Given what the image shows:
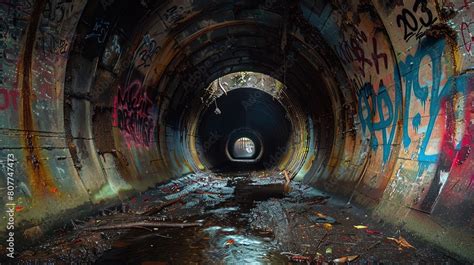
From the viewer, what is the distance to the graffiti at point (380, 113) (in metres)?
5.70

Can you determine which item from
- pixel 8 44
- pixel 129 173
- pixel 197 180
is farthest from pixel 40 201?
pixel 197 180

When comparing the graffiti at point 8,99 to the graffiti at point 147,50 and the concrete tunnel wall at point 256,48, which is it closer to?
the concrete tunnel wall at point 256,48

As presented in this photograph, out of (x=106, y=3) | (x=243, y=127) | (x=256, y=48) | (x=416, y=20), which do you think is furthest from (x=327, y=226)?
(x=243, y=127)

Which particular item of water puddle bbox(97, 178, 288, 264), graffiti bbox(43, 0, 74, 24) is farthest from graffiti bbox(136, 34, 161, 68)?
water puddle bbox(97, 178, 288, 264)

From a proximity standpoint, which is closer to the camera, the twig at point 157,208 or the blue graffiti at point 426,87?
the blue graffiti at point 426,87

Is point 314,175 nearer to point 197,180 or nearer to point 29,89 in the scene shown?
point 197,180

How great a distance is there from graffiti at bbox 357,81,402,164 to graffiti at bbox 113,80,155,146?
233 inches

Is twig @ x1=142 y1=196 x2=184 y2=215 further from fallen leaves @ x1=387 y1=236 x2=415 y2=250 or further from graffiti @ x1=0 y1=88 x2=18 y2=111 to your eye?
fallen leaves @ x1=387 y1=236 x2=415 y2=250

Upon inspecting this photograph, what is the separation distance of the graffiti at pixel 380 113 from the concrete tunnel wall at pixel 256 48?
4 centimetres

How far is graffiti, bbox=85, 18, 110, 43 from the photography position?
593cm

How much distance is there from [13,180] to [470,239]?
225 inches

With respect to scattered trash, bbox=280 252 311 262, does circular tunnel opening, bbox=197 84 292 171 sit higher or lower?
higher

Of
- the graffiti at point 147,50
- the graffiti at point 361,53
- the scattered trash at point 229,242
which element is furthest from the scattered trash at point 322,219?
the graffiti at point 147,50

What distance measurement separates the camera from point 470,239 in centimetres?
325
